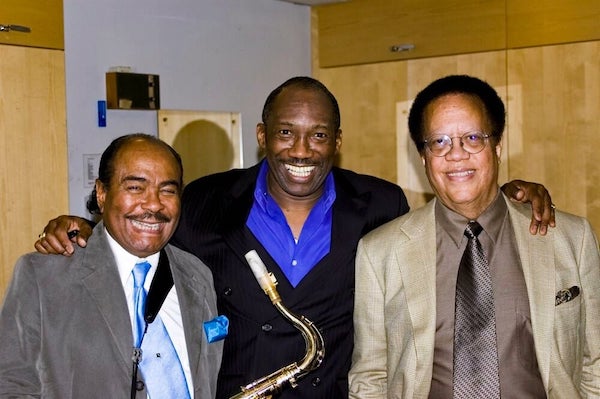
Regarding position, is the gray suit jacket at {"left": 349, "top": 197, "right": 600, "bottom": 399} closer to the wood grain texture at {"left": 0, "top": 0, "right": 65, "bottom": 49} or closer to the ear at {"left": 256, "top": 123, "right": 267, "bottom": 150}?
the ear at {"left": 256, "top": 123, "right": 267, "bottom": 150}

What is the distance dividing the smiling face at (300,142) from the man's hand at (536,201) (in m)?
0.65


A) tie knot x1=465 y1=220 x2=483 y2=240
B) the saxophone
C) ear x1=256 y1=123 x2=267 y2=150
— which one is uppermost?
ear x1=256 y1=123 x2=267 y2=150

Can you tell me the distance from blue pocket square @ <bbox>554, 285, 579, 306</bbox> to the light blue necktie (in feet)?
3.63

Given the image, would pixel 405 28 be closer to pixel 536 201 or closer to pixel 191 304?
pixel 536 201

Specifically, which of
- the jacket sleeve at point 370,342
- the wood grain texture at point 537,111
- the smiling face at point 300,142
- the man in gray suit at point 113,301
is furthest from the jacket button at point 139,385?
the wood grain texture at point 537,111

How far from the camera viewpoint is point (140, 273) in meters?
2.39

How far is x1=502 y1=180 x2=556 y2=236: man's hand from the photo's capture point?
92.3 inches

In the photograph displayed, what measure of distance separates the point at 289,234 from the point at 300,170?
0.24 meters

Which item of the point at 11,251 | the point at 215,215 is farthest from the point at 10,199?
the point at 215,215

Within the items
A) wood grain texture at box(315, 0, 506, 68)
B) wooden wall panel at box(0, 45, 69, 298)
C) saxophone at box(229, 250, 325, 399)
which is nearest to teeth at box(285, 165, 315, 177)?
saxophone at box(229, 250, 325, 399)

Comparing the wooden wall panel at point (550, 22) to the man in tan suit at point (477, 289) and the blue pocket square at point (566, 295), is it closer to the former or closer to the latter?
the man in tan suit at point (477, 289)

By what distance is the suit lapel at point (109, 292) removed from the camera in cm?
224

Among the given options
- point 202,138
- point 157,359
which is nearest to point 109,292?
point 157,359

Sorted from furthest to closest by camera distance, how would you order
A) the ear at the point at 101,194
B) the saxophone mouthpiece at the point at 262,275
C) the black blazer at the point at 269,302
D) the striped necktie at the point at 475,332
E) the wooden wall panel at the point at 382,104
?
the wooden wall panel at the point at 382,104 → the black blazer at the point at 269,302 → the saxophone mouthpiece at the point at 262,275 → the ear at the point at 101,194 → the striped necktie at the point at 475,332
